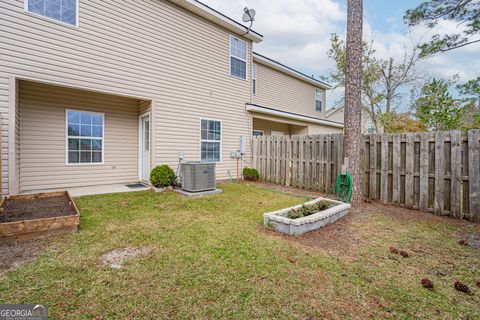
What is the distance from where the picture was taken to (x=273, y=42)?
16.0 meters

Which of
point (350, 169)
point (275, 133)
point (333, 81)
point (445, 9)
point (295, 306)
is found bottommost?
point (295, 306)

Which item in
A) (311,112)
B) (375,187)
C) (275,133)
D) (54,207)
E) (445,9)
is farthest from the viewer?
(311,112)

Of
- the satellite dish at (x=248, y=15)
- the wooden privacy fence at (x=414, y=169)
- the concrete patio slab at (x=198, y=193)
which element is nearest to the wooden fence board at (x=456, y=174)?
the wooden privacy fence at (x=414, y=169)

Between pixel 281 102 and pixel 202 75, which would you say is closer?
pixel 202 75

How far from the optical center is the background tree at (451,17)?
5.78m

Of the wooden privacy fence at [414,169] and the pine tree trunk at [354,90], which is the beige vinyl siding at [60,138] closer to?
the wooden privacy fence at [414,169]

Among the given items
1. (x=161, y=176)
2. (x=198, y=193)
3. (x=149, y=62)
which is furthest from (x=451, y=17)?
(x=161, y=176)

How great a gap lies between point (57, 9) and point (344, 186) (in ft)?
26.6

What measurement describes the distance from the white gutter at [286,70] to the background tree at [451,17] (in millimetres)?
6263

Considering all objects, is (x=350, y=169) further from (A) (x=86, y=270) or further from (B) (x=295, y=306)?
(A) (x=86, y=270)

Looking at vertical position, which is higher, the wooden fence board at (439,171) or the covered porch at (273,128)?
the covered porch at (273,128)

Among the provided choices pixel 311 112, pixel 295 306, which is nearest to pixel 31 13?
pixel 295 306

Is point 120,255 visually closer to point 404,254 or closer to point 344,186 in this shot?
point 404,254

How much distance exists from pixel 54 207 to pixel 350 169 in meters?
6.14
